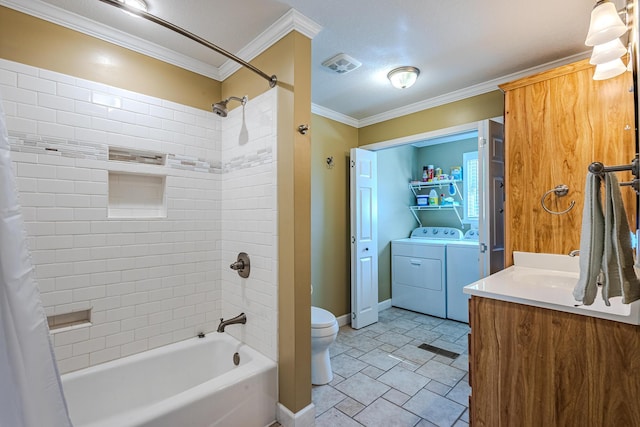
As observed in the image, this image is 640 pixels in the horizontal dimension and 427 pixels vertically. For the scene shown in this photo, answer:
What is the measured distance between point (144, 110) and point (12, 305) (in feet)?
5.66

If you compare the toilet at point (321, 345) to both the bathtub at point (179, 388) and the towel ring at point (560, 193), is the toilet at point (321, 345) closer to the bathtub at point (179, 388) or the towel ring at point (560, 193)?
the bathtub at point (179, 388)

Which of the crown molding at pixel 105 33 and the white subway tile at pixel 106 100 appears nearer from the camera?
the crown molding at pixel 105 33

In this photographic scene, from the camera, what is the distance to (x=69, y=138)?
1.73m

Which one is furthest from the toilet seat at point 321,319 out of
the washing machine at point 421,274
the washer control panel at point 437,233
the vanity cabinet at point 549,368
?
the washer control panel at point 437,233

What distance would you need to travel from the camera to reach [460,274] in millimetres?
3398

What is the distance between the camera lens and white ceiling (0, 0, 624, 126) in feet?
5.40

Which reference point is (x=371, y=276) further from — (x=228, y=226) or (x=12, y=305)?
(x=12, y=305)

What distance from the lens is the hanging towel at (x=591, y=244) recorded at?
103 centimetres

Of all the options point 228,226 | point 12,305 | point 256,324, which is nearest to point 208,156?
point 228,226

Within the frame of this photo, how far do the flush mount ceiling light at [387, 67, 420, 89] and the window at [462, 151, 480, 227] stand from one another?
215 cm

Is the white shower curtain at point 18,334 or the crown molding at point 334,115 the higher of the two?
the crown molding at point 334,115

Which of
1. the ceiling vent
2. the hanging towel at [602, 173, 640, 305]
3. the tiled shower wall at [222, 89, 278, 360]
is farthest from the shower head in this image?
the hanging towel at [602, 173, 640, 305]

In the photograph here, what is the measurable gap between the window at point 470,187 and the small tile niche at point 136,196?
12.2 ft

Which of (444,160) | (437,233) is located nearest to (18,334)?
(437,233)
